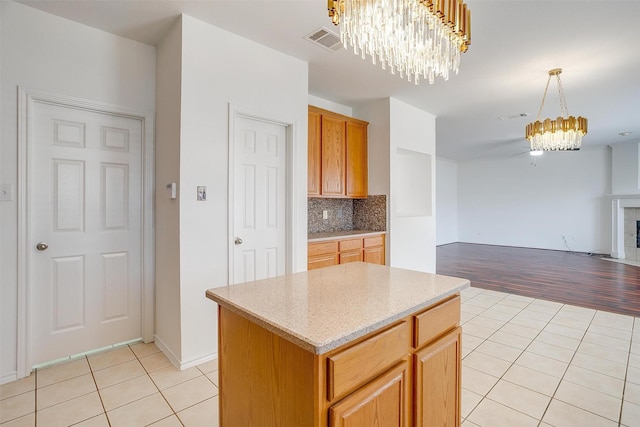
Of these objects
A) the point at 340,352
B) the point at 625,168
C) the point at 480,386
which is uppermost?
the point at 625,168

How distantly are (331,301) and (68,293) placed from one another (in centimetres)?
244

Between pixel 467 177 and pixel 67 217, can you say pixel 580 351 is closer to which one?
pixel 67 217

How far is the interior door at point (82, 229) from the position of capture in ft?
7.89

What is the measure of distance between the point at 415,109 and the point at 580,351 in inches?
138

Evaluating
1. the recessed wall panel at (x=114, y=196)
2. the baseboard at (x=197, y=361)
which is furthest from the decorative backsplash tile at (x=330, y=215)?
the recessed wall panel at (x=114, y=196)

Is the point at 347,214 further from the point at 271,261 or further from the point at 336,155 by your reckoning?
the point at 271,261

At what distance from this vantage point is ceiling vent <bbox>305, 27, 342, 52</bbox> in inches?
105

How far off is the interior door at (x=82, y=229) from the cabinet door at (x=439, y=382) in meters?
2.58

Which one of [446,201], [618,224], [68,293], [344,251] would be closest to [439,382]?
[344,251]

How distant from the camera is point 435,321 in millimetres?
1392

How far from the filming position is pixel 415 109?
15.4 ft

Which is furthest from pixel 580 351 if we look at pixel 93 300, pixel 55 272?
pixel 55 272

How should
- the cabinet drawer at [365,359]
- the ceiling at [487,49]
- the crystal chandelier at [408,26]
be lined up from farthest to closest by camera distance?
1. the ceiling at [487,49]
2. the crystal chandelier at [408,26]
3. the cabinet drawer at [365,359]

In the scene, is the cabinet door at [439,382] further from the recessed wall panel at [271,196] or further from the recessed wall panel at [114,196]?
the recessed wall panel at [114,196]
